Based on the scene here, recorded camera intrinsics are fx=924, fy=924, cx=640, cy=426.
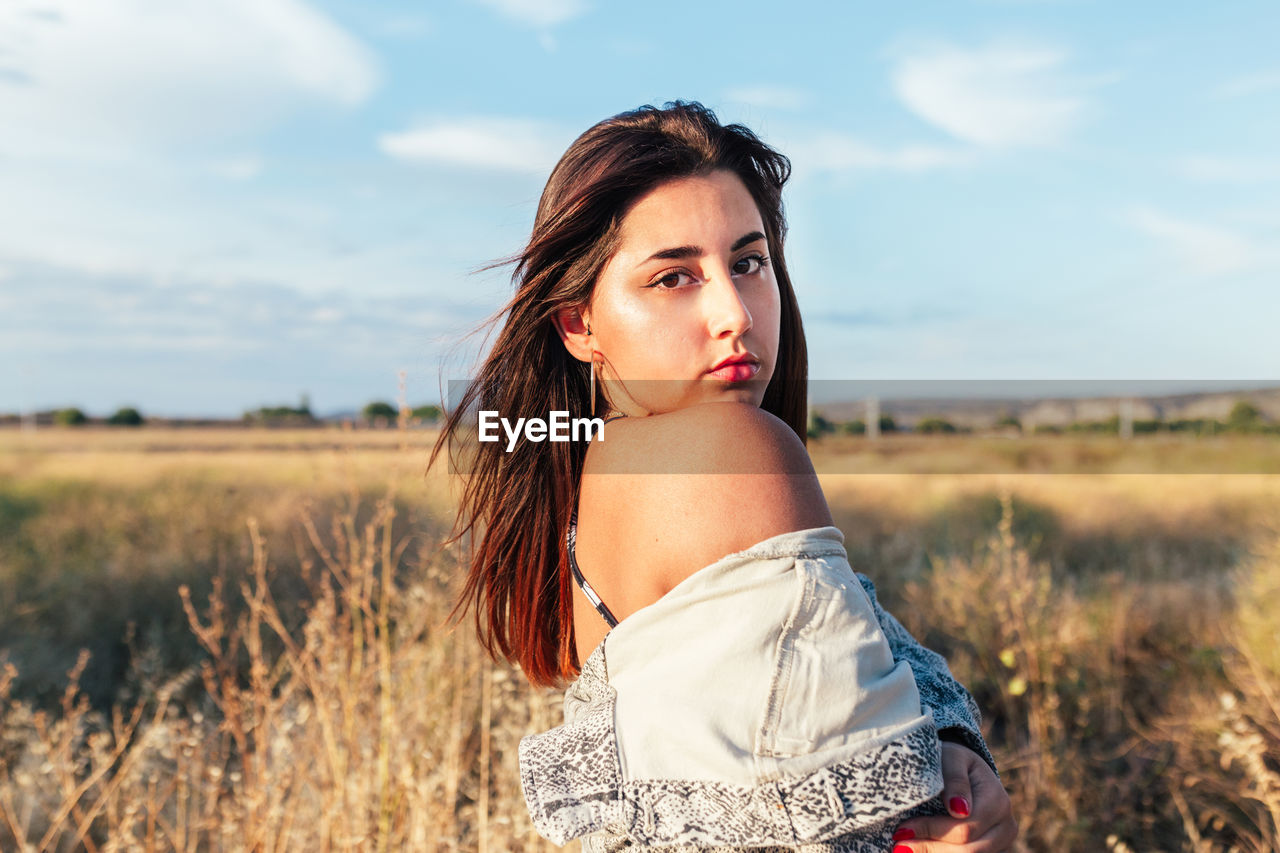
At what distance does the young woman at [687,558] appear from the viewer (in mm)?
1022

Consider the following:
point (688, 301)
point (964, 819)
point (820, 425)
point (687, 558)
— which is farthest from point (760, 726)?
point (820, 425)

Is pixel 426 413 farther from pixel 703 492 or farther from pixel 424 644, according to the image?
pixel 703 492

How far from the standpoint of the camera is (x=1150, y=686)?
22.6ft

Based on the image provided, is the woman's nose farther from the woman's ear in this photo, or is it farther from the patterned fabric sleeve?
the patterned fabric sleeve

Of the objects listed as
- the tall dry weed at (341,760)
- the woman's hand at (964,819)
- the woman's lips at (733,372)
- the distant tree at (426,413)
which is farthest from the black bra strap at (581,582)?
the distant tree at (426,413)

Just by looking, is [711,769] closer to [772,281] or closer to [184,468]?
[772,281]

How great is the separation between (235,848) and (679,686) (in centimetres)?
266

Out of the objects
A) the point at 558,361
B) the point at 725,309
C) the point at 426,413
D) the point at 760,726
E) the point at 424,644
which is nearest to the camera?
the point at 760,726

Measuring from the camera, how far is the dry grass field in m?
3.02

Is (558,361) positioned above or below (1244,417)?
above

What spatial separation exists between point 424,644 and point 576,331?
3280mm

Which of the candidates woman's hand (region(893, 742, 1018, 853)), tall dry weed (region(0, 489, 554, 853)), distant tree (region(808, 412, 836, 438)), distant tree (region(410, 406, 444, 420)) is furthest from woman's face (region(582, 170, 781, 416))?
distant tree (region(808, 412, 836, 438))

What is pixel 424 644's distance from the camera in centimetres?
439

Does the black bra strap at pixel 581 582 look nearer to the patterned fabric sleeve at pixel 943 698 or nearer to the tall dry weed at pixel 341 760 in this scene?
the patterned fabric sleeve at pixel 943 698
